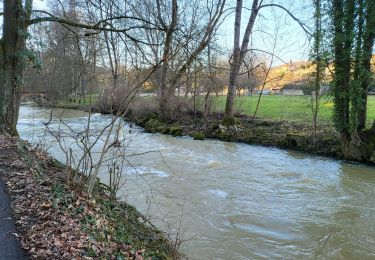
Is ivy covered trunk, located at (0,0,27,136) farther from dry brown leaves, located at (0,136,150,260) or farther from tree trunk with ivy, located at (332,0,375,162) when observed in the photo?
tree trunk with ivy, located at (332,0,375,162)

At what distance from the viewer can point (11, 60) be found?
39.1 feet

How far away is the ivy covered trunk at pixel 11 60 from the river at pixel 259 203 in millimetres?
1971

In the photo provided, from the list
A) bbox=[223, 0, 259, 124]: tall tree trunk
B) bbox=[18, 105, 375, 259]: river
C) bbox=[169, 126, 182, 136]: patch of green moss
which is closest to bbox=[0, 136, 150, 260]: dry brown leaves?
bbox=[18, 105, 375, 259]: river

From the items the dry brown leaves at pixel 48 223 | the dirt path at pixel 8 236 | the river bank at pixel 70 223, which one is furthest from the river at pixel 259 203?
the dirt path at pixel 8 236

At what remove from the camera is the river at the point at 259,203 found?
705 centimetres

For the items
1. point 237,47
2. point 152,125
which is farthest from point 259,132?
point 152,125

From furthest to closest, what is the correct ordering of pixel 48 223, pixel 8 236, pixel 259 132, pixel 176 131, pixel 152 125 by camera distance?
pixel 152 125 < pixel 176 131 < pixel 259 132 < pixel 48 223 < pixel 8 236

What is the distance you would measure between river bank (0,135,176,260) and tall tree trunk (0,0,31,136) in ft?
17.0

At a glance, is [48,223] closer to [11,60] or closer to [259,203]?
[259,203]

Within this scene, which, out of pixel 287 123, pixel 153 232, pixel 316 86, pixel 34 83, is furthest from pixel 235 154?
pixel 34 83

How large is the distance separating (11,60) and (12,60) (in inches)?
1.2

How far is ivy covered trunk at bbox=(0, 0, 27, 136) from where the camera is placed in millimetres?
11602

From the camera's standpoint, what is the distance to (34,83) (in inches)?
1706

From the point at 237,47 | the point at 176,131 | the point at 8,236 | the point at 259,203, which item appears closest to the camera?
the point at 8,236
